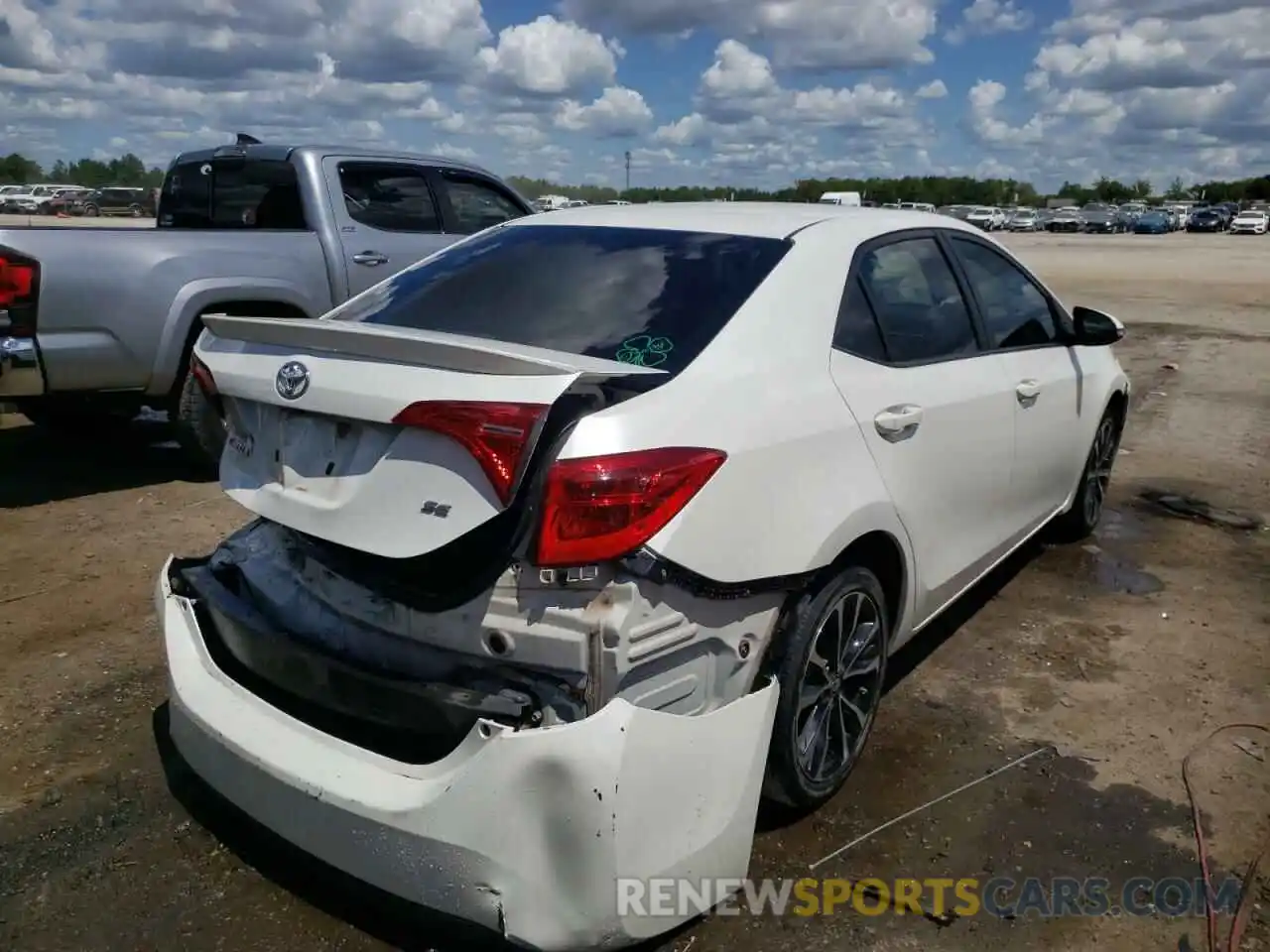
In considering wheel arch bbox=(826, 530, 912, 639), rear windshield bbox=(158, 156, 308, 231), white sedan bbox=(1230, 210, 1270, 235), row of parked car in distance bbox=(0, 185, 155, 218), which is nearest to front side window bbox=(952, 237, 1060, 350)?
wheel arch bbox=(826, 530, 912, 639)

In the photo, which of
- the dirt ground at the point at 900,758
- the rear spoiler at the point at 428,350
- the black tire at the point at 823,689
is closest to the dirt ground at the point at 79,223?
the dirt ground at the point at 900,758

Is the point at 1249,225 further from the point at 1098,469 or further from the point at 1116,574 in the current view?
the point at 1116,574

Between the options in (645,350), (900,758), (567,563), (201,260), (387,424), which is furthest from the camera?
(201,260)

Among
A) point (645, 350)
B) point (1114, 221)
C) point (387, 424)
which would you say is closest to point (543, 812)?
point (387, 424)

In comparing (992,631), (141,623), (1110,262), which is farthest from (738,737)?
(1110,262)

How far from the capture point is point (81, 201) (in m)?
36.4

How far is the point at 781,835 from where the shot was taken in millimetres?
3055

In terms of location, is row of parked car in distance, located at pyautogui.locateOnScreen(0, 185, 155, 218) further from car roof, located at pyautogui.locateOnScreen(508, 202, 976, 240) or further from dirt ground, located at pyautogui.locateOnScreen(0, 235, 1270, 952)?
car roof, located at pyautogui.locateOnScreen(508, 202, 976, 240)

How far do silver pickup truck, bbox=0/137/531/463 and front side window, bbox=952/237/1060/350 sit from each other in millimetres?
3543

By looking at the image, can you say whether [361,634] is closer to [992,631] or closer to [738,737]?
[738,737]

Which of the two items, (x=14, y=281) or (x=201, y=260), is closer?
(x=14, y=281)

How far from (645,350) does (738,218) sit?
3.04ft

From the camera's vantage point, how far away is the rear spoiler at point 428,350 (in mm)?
2336

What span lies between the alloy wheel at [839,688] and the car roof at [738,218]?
1.18m
